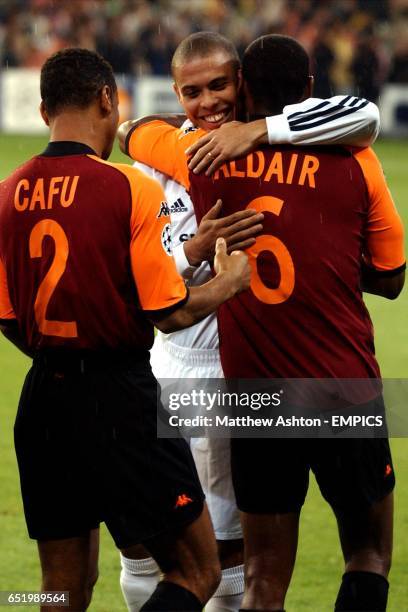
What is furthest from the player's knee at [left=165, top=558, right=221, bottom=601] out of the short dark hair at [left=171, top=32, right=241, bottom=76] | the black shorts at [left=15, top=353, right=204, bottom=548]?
the short dark hair at [left=171, top=32, right=241, bottom=76]

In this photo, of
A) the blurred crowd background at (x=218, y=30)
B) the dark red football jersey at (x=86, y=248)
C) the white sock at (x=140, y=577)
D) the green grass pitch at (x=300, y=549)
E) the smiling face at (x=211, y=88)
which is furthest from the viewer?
the blurred crowd background at (x=218, y=30)

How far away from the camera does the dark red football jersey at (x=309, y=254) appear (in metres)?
3.81

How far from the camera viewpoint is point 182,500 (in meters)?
3.67

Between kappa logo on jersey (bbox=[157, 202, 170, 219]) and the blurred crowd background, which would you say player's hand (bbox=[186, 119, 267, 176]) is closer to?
kappa logo on jersey (bbox=[157, 202, 170, 219])

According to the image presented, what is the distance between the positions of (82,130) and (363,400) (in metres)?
1.26

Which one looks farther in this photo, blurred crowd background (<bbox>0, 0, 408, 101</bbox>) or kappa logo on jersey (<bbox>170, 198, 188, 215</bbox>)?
blurred crowd background (<bbox>0, 0, 408, 101</bbox>)

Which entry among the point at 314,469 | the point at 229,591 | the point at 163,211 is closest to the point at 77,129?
the point at 163,211

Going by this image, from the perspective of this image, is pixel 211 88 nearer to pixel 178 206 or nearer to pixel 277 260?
pixel 178 206

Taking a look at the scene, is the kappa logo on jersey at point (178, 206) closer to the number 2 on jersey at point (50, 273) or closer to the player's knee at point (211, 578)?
the number 2 on jersey at point (50, 273)

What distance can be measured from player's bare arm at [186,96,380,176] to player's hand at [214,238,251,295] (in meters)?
0.28

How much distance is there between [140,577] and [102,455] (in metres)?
0.81

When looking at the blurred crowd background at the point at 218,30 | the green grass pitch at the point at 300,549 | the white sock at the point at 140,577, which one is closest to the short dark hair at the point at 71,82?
the white sock at the point at 140,577

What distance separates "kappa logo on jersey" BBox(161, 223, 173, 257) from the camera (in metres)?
3.68

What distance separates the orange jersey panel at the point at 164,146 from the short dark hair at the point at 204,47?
27cm
